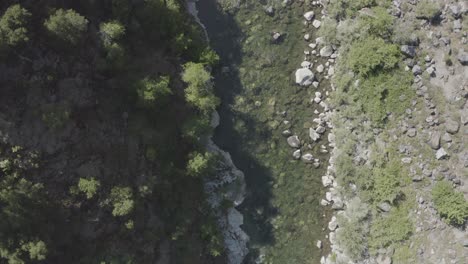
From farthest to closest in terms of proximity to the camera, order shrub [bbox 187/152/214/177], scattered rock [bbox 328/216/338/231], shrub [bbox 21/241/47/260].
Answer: scattered rock [bbox 328/216/338/231] → shrub [bbox 187/152/214/177] → shrub [bbox 21/241/47/260]

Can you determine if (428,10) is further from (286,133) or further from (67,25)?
(67,25)

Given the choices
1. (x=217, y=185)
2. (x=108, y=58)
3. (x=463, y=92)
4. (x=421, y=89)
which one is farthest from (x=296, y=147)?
(x=108, y=58)

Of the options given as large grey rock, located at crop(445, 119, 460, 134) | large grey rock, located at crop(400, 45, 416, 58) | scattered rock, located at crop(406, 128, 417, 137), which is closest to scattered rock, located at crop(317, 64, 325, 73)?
large grey rock, located at crop(400, 45, 416, 58)

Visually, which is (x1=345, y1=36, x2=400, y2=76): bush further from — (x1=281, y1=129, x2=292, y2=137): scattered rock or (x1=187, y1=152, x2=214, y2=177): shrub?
(x1=187, y1=152, x2=214, y2=177): shrub

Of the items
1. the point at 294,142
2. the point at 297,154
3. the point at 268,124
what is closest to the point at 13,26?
the point at 268,124

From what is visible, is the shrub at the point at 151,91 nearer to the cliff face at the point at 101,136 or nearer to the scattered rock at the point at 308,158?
the cliff face at the point at 101,136

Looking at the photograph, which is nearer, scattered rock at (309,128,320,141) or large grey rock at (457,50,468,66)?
large grey rock at (457,50,468,66)

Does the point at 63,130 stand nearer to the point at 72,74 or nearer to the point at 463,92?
the point at 72,74
